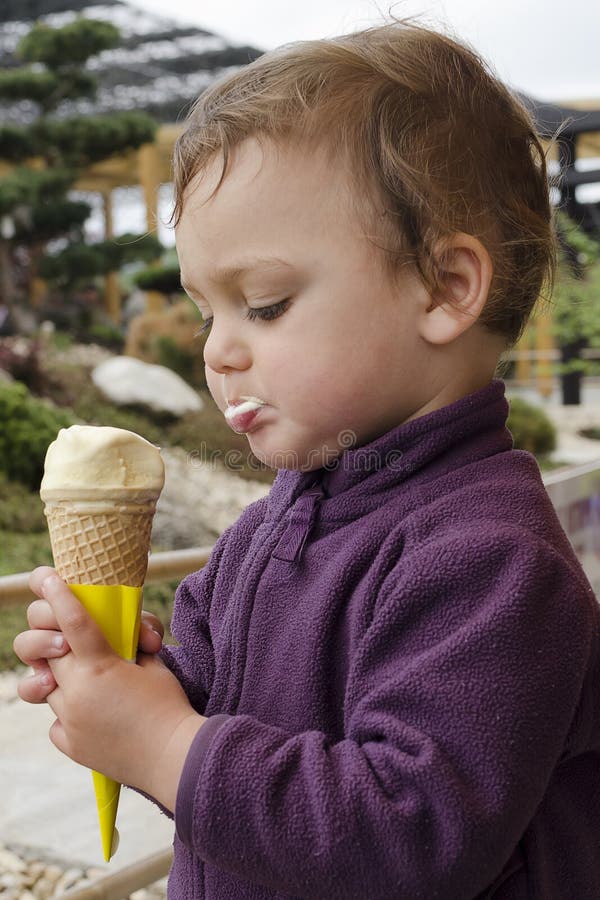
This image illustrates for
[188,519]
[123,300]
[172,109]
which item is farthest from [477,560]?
[123,300]

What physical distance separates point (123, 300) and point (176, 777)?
44.4 feet

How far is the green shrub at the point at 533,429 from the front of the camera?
30.8 ft

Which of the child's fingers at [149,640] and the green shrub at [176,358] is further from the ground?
the child's fingers at [149,640]

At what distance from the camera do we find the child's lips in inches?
29.8

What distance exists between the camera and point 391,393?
2.46 feet

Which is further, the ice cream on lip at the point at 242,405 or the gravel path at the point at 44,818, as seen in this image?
the gravel path at the point at 44,818

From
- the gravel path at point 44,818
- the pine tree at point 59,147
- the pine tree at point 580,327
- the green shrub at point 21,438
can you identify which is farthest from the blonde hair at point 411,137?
the pine tree at point 59,147

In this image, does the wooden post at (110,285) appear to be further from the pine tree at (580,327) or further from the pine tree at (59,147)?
the pine tree at (580,327)

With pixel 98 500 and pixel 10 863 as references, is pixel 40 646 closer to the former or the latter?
pixel 98 500

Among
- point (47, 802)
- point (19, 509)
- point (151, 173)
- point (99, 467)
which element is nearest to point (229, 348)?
point (99, 467)

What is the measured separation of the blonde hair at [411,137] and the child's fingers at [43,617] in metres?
0.34

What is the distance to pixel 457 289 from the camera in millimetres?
750

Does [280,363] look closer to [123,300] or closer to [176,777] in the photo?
[176,777]

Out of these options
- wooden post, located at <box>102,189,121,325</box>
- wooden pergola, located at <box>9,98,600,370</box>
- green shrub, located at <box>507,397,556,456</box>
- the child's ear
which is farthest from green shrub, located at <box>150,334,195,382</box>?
the child's ear
